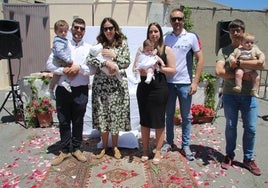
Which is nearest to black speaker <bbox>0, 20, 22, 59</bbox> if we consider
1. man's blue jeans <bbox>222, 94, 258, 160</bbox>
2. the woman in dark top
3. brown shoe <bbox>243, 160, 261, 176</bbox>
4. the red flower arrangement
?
the woman in dark top

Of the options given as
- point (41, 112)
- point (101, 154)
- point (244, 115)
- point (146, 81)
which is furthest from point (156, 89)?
point (41, 112)

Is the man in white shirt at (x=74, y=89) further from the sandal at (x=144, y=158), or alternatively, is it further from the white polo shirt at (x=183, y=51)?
the white polo shirt at (x=183, y=51)

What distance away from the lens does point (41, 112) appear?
484 cm

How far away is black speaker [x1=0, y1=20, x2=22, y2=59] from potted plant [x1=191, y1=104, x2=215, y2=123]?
10.9 feet

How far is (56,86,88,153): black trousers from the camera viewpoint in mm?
3225

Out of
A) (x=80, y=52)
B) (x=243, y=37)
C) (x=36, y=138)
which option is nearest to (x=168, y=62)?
(x=243, y=37)

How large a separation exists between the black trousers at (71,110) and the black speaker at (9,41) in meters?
2.23

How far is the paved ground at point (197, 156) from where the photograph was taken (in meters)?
3.03

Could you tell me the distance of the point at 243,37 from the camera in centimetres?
277

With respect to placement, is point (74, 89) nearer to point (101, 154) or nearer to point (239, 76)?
point (101, 154)

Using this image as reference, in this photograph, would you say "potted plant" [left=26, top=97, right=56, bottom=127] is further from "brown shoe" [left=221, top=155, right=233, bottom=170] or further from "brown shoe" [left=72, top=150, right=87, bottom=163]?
"brown shoe" [left=221, top=155, right=233, bottom=170]

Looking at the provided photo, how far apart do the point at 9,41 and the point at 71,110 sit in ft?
7.88

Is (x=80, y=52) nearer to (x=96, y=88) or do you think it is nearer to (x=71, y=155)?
(x=96, y=88)

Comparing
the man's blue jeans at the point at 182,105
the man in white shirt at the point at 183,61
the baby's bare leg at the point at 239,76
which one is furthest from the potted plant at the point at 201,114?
the baby's bare leg at the point at 239,76
